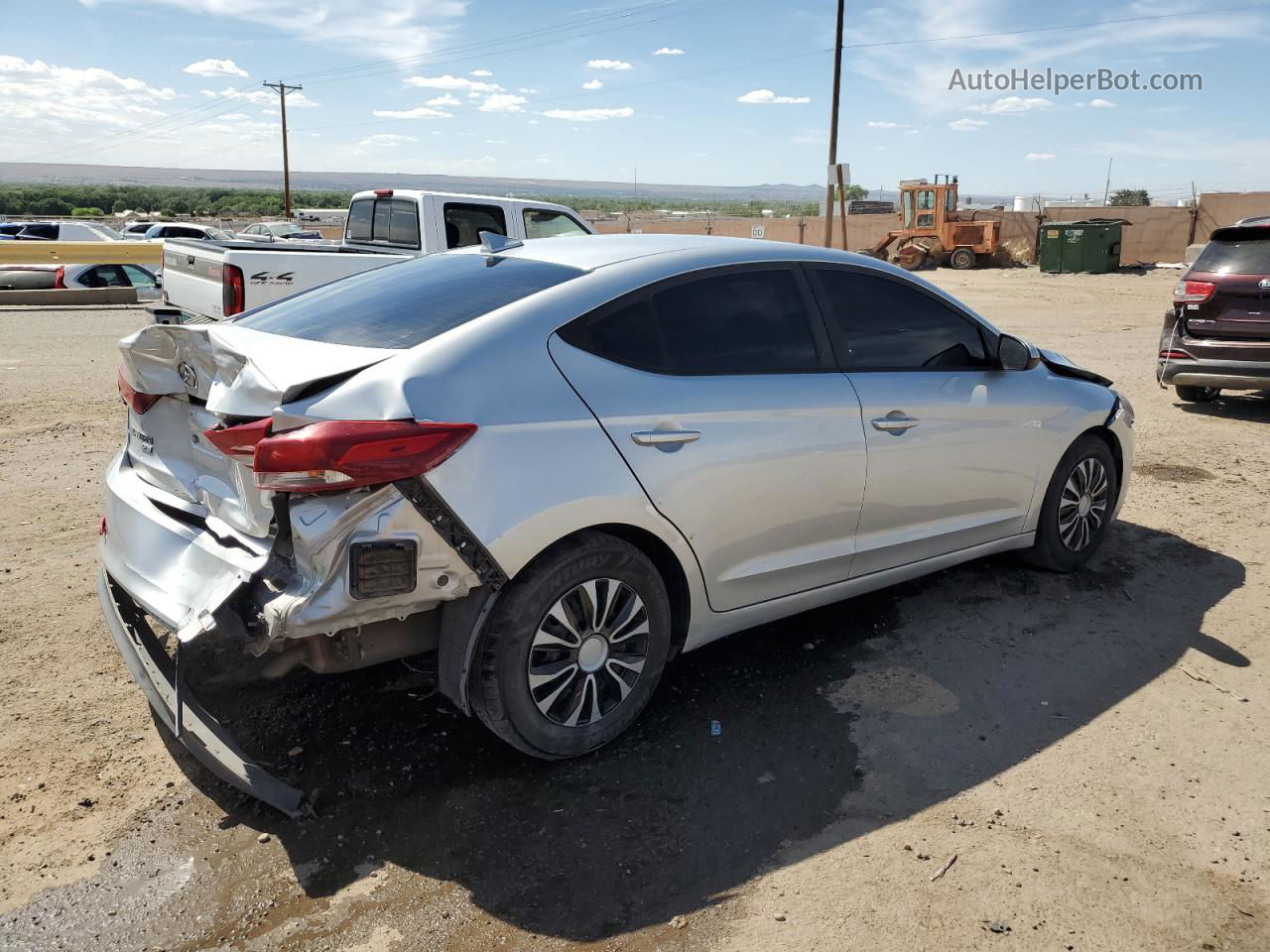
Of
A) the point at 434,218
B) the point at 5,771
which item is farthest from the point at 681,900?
the point at 434,218

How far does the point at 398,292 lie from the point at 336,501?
1.16 m

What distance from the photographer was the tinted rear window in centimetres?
328

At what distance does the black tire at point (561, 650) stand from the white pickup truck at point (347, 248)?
10.0ft

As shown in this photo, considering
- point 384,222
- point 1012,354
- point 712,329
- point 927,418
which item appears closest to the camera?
point 712,329

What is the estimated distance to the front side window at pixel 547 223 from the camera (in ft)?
35.0

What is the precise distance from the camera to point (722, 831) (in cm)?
304

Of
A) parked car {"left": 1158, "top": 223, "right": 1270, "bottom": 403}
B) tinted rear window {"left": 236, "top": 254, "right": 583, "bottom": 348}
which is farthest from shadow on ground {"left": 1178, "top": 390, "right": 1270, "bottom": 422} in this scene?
tinted rear window {"left": 236, "top": 254, "right": 583, "bottom": 348}

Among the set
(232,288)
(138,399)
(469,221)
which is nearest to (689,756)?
(138,399)

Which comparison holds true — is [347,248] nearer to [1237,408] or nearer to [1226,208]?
[1237,408]

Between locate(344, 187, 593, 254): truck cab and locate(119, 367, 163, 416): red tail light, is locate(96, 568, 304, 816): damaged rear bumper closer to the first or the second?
locate(119, 367, 163, 416): red tail light

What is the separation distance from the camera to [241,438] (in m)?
2.84

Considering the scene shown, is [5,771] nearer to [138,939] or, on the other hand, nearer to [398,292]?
[138,939]

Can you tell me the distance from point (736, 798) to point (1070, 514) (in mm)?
2788

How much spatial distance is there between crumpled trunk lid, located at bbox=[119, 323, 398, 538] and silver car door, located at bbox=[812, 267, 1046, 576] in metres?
2.00
